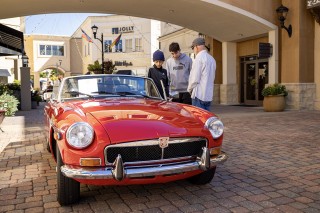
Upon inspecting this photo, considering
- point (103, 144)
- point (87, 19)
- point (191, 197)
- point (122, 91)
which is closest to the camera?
point (103, 144)

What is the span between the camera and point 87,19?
4188 centimetres

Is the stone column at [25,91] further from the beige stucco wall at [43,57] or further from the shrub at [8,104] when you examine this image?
the beige stucco wall at [43,57]

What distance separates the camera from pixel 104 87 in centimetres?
438

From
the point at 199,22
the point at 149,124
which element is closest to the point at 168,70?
the point at 149,124

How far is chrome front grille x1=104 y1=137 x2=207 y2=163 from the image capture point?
2.96 meters

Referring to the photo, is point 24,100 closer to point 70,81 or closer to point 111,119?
point 70,81

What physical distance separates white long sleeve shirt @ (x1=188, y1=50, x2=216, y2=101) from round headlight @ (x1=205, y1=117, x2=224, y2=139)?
1.71m

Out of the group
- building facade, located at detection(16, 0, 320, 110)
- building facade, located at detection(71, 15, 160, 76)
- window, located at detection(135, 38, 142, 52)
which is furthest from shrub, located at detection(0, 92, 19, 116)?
window, located at detection(135, 38, 142, 52)

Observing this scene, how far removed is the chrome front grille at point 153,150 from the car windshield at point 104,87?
1.40 m

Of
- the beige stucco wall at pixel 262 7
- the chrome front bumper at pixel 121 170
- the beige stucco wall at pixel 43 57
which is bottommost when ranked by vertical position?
the chrome front bumper at pixel 121 170

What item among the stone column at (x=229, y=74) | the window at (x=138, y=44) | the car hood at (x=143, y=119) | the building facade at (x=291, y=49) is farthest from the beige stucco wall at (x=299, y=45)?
the window at (x=138, y=44)

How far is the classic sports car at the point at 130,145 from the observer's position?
2.91 m

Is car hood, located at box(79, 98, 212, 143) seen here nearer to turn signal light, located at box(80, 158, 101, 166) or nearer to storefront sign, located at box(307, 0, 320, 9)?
turn signal light, located at box(80, 158, 101, 166)

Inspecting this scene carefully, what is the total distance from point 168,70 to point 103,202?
10.1 feet
